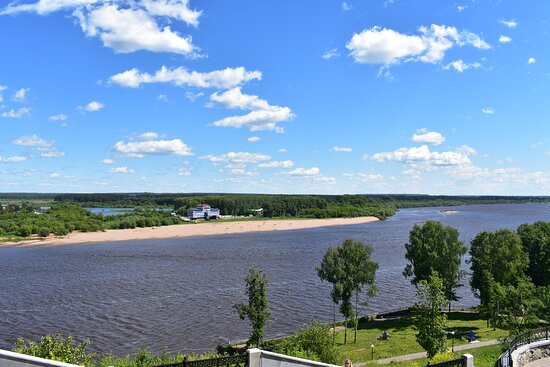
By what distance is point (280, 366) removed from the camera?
535 inches

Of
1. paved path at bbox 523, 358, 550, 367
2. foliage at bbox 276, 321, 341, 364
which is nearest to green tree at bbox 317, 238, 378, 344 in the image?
foliage at bbox 276, 321, 341, 364

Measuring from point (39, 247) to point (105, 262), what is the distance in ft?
107

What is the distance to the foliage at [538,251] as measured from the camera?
1795 inches

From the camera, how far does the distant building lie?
185500 mm

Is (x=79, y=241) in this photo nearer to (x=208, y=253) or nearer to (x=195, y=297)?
(x=208, y=253)

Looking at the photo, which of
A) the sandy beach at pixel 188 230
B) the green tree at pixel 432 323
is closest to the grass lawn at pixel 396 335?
the green tree at pixel 432 323

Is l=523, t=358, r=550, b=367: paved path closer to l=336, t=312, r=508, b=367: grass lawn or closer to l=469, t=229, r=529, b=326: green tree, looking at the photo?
l=336, t=312, r=508, b=367: grass lawn

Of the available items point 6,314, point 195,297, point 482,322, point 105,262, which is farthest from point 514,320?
point 105,262

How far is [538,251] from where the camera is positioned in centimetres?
4753

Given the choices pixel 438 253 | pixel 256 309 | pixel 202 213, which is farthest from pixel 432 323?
pixel 202 213

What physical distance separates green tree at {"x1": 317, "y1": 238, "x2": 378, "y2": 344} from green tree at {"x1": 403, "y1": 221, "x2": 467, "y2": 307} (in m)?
6.97

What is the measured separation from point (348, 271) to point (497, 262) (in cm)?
1357

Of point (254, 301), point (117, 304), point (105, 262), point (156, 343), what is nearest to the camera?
point (254, 301)

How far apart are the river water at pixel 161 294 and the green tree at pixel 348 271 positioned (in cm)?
502
